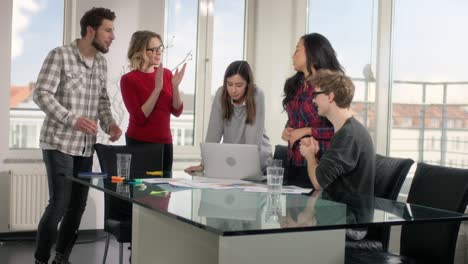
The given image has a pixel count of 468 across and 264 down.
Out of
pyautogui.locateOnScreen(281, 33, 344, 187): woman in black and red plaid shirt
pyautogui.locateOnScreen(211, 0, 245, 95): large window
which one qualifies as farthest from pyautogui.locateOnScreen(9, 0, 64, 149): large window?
pyautogui.locateOnScreen(281, 33, 344, 187): woman in black and red plaid shirt

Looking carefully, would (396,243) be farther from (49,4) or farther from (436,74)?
(49,4)

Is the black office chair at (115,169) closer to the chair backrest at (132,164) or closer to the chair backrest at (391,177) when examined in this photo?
the chair backrest at (132,164)

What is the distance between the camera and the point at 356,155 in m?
2.60

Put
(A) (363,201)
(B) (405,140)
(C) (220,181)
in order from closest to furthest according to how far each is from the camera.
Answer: (A) (363,201) < (C) (220,181) < (B) (405,140)

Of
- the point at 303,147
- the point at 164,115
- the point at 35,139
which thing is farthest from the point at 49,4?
the point at 303,147

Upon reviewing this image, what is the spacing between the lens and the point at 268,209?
6.87ft

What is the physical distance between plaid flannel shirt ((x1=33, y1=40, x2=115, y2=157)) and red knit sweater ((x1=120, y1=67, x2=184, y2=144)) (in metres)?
0.18

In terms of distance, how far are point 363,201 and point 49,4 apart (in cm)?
347

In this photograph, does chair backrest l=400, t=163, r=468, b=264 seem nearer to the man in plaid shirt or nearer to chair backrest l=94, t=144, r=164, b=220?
chair backrest l=94, t=144, r=164, b=220

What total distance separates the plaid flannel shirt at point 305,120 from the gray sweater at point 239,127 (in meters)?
0.22

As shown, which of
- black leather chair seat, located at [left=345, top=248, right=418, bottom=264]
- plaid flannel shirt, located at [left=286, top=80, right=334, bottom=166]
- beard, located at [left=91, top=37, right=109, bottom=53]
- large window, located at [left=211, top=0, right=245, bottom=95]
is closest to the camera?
black leather chair seat, located at [left=345, top=248, right=418, bottom=264]

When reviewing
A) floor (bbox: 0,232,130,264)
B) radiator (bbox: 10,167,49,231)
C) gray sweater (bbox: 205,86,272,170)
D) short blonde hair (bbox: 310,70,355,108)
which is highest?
short blonde hair (bbox: 310,70,355,108)

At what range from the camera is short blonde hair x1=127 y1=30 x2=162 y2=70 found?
3.74 m

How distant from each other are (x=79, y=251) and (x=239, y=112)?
5.83ft
